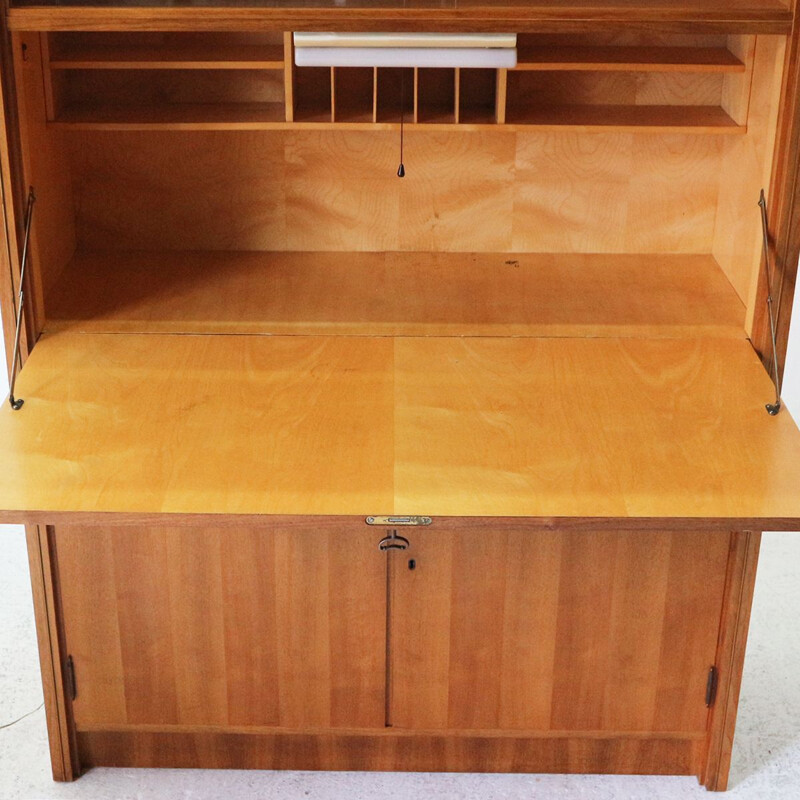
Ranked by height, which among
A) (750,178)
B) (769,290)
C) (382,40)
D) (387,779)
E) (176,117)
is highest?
(382,40)

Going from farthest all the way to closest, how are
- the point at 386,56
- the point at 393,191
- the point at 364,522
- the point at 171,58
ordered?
the point at 393,191
the point at 171,58
the point at 386,56
the point at 364,522

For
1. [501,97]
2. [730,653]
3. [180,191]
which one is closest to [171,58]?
[180,191]

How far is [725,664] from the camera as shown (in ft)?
9.16

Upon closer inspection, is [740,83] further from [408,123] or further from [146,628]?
[146,628]

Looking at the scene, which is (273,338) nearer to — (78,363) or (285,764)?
(78,363)

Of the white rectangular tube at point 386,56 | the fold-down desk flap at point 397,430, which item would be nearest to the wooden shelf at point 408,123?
the white rectangular tube at point 386,56

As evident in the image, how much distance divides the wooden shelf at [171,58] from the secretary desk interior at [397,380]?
0.01 meters

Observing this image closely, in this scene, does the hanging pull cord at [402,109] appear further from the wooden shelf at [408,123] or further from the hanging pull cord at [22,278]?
the hanging pull cord at [22,278]

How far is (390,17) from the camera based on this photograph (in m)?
2.49

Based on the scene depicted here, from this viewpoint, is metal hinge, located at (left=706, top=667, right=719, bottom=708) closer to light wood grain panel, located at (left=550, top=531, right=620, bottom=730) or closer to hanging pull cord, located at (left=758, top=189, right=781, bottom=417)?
light wood grain panel, located at (left=550, top=531, right=620, bottom=730)

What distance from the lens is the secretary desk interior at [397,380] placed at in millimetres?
2418

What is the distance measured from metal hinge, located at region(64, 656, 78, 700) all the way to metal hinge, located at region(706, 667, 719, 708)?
1.44 m

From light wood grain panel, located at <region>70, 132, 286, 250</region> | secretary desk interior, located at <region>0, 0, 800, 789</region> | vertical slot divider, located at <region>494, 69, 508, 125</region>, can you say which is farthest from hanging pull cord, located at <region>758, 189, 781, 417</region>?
light wood grain panel, located at <region>70, 132, 286, 250</region>

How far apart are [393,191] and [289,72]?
0.58 meters
